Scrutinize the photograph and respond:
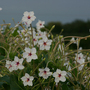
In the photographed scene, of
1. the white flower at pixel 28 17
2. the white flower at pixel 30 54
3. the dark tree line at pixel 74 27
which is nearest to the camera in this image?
the white flower at pixel 30 54

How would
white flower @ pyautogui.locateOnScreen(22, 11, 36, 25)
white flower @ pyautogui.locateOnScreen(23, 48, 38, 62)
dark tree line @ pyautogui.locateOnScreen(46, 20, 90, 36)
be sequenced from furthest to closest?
dark tree line @ pyautogui.locateOnScreen(46, 20, 90, 36) < white flower @ pyautogui.locateOnScreen(22, 11, 36, 25) < white flower @ pyautogui.locateOnScreen(23, 48, 38, 62)

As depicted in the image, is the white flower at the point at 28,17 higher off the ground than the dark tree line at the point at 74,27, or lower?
lower

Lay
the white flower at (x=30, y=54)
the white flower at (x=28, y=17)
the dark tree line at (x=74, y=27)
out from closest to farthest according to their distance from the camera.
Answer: the white flower at (x=30, y=54), the white flower at (x=28, y=17), the dark tree line at (x=74, y=27)

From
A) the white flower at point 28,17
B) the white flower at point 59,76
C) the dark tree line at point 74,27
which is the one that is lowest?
the white flower at point 59,76

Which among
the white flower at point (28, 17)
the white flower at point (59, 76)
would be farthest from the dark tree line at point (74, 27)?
the white flower at point (59, 76)

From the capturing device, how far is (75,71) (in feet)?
4.35

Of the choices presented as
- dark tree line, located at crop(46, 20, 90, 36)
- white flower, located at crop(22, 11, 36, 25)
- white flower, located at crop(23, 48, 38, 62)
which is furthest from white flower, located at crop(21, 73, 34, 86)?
dark tree line, located at crop(46, 20, 90, 36)

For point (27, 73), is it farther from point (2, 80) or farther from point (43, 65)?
point (2, 80)

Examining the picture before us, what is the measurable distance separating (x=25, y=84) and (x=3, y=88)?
397 millimetres

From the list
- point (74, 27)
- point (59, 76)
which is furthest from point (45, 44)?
point (74, 27)

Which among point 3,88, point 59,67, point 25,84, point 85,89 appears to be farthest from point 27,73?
point 85,89

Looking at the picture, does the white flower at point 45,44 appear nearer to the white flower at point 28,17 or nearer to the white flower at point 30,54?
the white flower at point 30,54

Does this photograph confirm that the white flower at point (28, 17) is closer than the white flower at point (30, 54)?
No

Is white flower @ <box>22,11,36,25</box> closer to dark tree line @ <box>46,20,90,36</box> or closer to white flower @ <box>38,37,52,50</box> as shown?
white flower @ <box>38,37,52,50</box>
